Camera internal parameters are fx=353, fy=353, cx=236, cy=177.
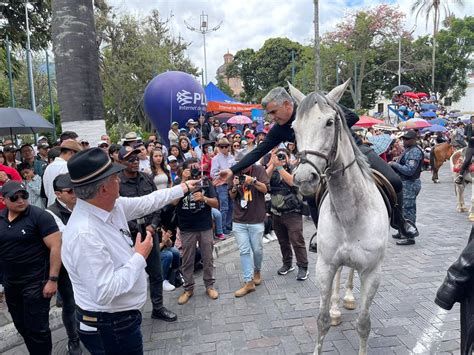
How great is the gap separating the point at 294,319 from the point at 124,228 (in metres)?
2.76

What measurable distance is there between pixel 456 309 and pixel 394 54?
128ft

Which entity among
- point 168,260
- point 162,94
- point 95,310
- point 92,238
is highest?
point 162,94

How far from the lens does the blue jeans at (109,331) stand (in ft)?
7.48

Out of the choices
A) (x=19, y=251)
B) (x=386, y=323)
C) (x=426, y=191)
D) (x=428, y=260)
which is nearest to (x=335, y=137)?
(x=386, y=323)

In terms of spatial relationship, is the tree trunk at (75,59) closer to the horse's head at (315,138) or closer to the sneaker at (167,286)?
the sneaker at (167,286)

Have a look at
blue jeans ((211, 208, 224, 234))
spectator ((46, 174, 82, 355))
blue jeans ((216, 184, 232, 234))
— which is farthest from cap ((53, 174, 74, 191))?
blue jeans ((216, 184, 232, 234))

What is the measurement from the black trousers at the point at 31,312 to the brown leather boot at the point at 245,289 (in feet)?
8.06

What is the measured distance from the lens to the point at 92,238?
82.6 inches

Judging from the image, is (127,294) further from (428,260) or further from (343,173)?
(428,260)

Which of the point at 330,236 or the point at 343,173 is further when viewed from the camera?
the point at 330,236

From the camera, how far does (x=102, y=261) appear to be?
6.84ft

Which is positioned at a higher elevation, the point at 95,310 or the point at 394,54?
the point at 394,54

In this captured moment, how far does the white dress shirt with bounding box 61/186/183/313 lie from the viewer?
2.07 metres

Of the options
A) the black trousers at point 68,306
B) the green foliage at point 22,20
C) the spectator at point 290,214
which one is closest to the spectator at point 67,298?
the black trousers at point 68,306
